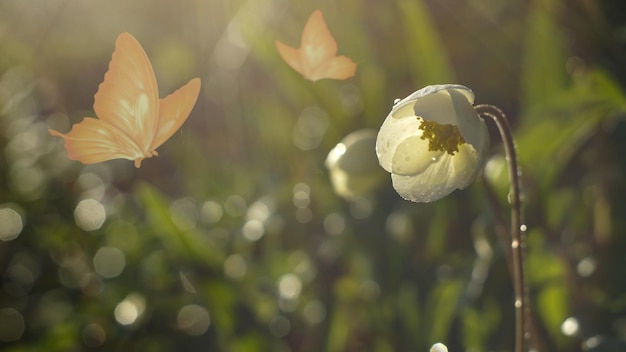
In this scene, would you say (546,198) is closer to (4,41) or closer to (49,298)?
(49,298)

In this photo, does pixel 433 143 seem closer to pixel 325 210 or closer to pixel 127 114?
pixel 127 114

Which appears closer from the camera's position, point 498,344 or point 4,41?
point 498,344

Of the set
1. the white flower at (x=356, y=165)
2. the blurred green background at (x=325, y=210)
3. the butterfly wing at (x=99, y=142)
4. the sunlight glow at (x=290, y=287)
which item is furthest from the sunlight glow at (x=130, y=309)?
the butterfly wing at (x=99, y=142)

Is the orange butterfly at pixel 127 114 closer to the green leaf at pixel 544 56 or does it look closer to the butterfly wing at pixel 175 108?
the butterfly wing at pixel 175 108

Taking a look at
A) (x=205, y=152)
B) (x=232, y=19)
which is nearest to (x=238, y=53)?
(x=232, y=19)

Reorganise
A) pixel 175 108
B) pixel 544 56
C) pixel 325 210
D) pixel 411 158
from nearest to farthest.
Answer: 1. pixel 175 108
2. pixel 411 158
3. pixel 544 56
4. pixel 325 210

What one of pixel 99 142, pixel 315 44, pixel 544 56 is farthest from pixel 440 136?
pixel 544 56
